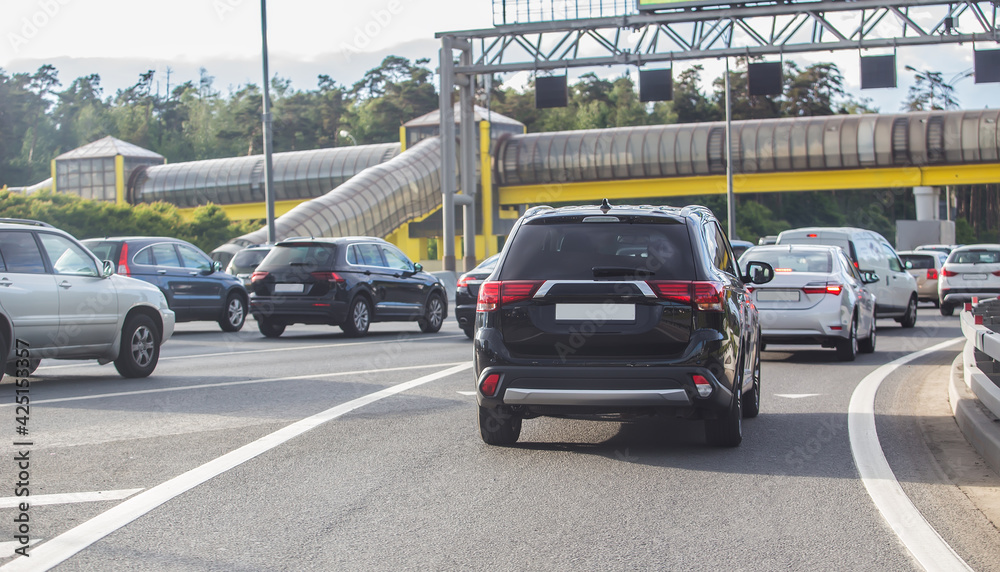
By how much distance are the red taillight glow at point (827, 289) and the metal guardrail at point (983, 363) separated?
11.1ft

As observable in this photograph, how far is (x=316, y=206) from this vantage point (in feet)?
138

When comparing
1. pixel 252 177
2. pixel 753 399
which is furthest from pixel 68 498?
pixel 252 177

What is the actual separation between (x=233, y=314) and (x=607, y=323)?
14765 mm

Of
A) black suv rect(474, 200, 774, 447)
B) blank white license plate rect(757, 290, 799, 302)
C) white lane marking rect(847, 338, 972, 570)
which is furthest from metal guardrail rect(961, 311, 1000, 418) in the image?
blank white license plate rect(757, 290, 799, 302)

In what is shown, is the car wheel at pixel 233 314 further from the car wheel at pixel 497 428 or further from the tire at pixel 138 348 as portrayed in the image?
the car wheel at pixel 497 428

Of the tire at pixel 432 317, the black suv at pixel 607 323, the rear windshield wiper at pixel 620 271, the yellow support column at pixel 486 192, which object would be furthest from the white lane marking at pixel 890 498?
the yellow support column at pixel 486 192

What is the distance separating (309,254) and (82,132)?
4843 inches

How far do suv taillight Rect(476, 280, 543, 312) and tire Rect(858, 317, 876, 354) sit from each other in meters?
9.67

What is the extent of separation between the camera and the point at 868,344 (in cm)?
1569

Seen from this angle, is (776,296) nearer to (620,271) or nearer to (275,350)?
(275,350)

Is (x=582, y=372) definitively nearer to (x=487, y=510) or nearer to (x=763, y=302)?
(x=487, y=510)

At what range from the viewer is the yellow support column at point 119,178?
69.6m

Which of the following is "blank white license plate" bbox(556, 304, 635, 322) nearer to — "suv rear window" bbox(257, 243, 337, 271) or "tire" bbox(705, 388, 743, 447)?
"tire" bbox(705, 388, 743, 447)

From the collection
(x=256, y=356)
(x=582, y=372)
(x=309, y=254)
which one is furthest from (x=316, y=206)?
(x=582, y=372)
